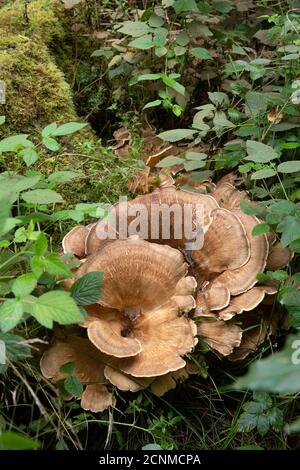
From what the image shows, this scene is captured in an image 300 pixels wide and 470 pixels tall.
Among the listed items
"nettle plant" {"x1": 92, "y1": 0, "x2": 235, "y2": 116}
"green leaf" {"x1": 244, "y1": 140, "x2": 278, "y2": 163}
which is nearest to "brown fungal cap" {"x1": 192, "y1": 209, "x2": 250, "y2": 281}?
"green leaf" {"x1": 244, "y1": 140, "x2": 278, "y2": 163}

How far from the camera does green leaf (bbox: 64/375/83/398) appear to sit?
2.67 meters

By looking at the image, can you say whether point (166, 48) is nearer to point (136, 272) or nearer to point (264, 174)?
point (264, 174)

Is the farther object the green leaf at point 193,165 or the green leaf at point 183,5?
the green leaf at point 183,5

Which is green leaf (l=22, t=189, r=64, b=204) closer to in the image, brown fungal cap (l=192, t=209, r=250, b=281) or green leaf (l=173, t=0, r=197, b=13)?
brown fungal cap (l=192, t=209, r=250, b=281)

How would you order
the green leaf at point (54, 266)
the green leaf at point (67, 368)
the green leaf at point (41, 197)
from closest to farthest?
the green leaf at point (54, 266) → the green leaf at point (67, 368) → the green leaf at point (41, 197)

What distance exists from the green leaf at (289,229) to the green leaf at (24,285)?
1246 millimetres

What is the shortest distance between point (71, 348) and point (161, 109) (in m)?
2.49

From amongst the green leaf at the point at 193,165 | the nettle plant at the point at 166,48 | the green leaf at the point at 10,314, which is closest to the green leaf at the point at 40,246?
the green leaf at the point at 10,314

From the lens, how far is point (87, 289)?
8.67 ft

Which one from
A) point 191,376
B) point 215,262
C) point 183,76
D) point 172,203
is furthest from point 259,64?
point 191,376

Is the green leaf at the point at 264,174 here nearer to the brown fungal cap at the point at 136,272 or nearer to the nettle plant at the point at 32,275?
the brown fungal cap at the point at 136,272

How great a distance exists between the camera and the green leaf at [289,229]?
274cm

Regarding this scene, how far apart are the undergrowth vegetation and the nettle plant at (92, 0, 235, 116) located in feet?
0.05

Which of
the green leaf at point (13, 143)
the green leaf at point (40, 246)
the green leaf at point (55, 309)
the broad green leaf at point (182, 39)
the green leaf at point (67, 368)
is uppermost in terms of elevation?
the broad green leaf at point (182, 39)
